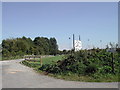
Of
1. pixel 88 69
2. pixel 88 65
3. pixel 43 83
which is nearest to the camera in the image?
pixel 43 83

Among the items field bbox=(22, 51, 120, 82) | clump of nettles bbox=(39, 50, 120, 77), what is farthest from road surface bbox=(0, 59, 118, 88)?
clump of nettles bbox=(39, 50, 120, 77)

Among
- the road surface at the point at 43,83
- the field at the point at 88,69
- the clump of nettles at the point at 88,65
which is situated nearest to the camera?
the road surface at the point at 43,83

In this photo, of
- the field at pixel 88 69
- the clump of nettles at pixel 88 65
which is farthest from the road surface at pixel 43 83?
the clump of nettles at pixel 88 65

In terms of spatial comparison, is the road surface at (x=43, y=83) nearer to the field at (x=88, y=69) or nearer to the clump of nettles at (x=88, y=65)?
the field at (x=88, y=69)

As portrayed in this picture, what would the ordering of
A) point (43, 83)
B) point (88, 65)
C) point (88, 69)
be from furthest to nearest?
point (88, 65)
point (88, 69)
point (43, 83)

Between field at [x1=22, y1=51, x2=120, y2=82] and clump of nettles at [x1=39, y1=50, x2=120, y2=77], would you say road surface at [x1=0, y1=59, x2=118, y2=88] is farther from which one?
clump of nettles at [x1=39, y1=50, x2=120, y2=77]

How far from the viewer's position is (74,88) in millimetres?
8484

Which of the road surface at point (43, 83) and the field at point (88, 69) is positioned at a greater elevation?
the field at point (88, 69)

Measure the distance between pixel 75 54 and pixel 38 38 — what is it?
85.8m

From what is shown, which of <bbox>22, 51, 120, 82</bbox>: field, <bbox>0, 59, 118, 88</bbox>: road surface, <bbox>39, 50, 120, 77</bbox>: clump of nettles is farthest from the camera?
<bbox>39, 50, 120, 77</bbox>: clump of nettles

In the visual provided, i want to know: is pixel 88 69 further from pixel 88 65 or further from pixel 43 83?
pixel 43 83

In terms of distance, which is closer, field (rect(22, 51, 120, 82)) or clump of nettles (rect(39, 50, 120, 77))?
field (rect(22, 51, 120, 82))

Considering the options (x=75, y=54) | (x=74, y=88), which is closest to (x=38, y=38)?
(x=75, y=54)

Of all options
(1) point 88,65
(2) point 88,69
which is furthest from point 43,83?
(1) point 88,65
